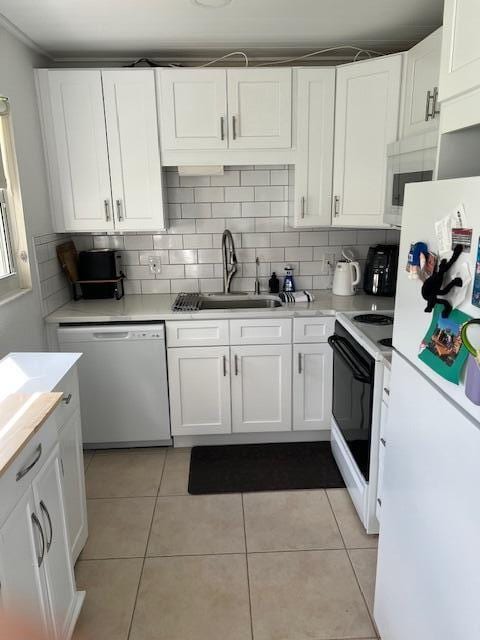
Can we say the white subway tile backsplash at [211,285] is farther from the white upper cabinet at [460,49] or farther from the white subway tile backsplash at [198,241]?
the white upper cabinet at [460,49]

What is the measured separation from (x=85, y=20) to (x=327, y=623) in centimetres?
290

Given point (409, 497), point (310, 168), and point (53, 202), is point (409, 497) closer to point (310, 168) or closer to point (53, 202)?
point (310, 168)

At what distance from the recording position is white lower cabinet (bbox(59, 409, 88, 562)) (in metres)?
1.85

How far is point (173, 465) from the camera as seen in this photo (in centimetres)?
286

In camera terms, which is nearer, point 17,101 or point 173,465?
point 17,101

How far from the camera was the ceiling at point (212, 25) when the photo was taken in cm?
218

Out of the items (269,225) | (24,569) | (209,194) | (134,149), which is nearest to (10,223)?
(134,149)

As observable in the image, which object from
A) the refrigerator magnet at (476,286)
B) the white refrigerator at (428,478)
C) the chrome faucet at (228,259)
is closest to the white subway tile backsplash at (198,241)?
the chrome faucet at (228,259)

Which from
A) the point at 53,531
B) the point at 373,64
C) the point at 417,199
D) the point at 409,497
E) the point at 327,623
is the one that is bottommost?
the point at 327,623

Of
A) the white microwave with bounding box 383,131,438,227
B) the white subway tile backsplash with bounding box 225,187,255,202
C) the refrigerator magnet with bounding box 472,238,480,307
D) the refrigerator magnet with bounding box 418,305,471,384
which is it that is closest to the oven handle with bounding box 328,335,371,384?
the white microwave with bounding box 383,131,438,227

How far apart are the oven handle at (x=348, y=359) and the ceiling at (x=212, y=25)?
5.27ft

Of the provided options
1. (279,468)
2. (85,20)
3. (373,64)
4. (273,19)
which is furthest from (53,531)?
(373,64)

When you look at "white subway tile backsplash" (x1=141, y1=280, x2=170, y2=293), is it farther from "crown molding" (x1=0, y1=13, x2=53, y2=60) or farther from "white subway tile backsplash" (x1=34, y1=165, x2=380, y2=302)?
"crown molding" (x1=0, y1=13, x2=53, y2=60)

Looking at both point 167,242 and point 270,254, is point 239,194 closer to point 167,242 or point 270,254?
point 270,254
